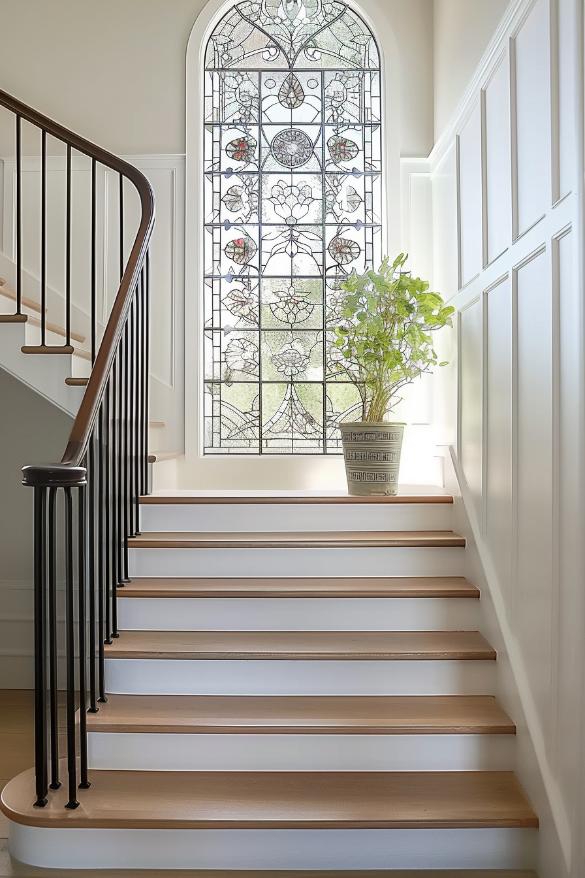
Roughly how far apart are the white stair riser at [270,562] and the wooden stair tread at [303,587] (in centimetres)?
3

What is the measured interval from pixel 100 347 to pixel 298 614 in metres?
1.20

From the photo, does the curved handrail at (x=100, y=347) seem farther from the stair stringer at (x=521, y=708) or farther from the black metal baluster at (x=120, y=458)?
the stair stringer at (x=521, y=708)

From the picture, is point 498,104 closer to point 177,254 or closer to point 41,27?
point 177,254

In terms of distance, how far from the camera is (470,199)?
3.25 metres

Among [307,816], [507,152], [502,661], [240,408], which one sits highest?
[507,152]

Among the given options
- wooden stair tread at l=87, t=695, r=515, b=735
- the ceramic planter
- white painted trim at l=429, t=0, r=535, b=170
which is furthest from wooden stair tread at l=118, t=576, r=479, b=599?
white painted trim at l=429, t=0, r=535, b=170

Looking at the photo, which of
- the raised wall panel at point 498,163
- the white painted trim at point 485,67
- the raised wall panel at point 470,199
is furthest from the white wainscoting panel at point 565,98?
the raised wall panel at point 470,199

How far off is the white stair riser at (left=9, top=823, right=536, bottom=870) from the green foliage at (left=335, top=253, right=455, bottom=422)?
6.17 ft

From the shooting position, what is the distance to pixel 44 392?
3.33 m

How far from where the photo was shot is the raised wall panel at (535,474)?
2.24 meters

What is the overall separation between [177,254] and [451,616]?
2.50 meters

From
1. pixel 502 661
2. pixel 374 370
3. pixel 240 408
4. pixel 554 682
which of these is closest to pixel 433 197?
pixel 374 370

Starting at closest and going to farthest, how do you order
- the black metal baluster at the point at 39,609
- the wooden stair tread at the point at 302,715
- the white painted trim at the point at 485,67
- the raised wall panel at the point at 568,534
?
the raised wall panel at the point at 568,534
the black metal baluster at the point at 39,609
the wooden stair tread at the point at 302,715
the white painted trim at the point at 485,67

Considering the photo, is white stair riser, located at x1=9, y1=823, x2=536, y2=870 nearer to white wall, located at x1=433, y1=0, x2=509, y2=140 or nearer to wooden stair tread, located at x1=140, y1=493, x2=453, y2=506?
wooden stair tread, located at x1=140, y1=493, x2=453, y2=506
